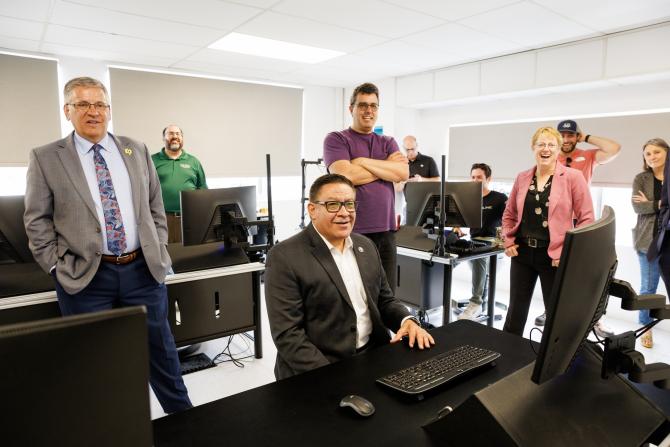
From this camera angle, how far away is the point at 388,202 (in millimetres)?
2416

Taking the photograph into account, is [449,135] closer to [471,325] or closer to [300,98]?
[300,98]

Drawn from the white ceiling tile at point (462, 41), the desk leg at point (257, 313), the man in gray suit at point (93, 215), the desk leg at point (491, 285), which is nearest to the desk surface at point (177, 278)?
the desk leg at point (257, 313)

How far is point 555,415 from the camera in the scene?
35.3 inches

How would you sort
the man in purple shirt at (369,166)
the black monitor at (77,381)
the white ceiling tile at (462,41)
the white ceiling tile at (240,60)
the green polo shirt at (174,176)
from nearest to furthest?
the black monitor at (77,381), the man in purple shirt at (369,166), the white ceiling tile at (462,41), the green polo shirt at (174,176), the white ceiling tile at (240,60)

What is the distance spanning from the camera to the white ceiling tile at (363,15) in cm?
307

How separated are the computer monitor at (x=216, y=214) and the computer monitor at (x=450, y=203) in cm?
114

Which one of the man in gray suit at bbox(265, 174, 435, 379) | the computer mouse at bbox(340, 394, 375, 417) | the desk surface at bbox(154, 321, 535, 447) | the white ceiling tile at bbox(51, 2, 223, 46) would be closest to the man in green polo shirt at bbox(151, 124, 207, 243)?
the white ceiling tile at bbox(51, 2, 223, 46)

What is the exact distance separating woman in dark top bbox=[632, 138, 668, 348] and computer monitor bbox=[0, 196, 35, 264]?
13.3 feet

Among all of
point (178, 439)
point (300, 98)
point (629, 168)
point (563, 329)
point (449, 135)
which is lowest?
point (178, 439)

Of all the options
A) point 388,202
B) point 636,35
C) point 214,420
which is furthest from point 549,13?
point 214,420

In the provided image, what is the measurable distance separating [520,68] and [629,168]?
136 centimetres

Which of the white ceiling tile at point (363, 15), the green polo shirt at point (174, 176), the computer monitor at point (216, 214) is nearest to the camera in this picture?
the computer monitor at point (216, 214)

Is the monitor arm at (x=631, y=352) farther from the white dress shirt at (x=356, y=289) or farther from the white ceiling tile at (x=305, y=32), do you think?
the white ceiling tile at (x=305, y=32)

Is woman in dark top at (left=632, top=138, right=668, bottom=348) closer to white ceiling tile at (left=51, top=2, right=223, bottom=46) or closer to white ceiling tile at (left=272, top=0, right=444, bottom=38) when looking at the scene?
white ceiling tile at (left=272, top=0, right=444, bottom=38)
